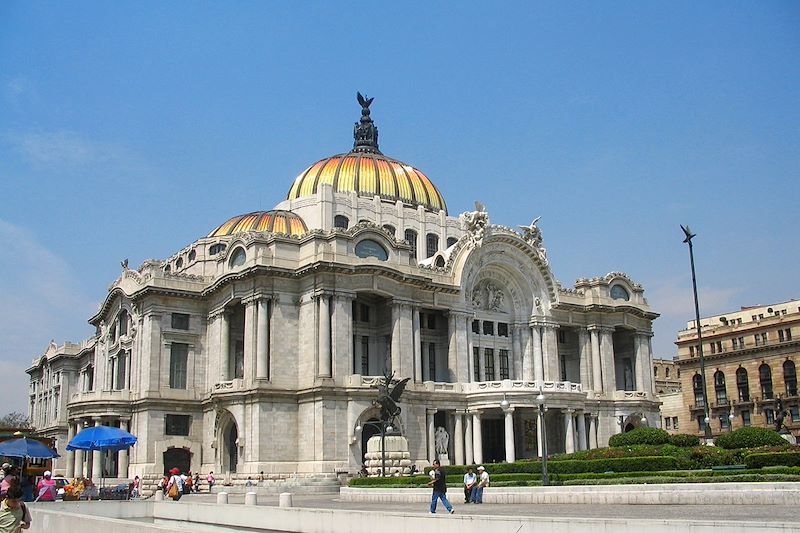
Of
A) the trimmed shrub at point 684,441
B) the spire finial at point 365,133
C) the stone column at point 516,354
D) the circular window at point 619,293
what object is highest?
the spire finial at point 365,133

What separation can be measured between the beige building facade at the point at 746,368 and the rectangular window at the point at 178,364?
4789 cm

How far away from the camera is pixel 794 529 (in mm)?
12430

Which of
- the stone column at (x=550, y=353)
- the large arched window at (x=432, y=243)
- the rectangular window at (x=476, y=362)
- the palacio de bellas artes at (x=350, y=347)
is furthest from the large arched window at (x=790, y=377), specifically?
the large arched window at (x=432, y=243)

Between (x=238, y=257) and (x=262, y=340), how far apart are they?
24.3 feet

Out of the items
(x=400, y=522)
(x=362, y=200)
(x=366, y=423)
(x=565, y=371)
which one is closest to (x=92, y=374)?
(x=362, y=200)

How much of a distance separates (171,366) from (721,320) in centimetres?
6051

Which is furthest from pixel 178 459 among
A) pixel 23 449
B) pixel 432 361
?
pixel 23 449

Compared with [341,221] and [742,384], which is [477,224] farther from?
[742,384]

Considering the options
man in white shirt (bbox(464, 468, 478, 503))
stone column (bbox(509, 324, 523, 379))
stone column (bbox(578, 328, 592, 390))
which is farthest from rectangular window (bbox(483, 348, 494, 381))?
man in white shirt (bbox(464, 468, 478, 503))

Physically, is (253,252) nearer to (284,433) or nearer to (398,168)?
(284,433)

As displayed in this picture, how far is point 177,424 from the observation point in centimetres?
6250

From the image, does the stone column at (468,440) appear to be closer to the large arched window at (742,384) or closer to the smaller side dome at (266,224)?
the smaller side dome at (266,224)

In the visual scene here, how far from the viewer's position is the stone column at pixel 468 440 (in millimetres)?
62000

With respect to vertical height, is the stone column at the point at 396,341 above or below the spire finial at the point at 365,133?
below
